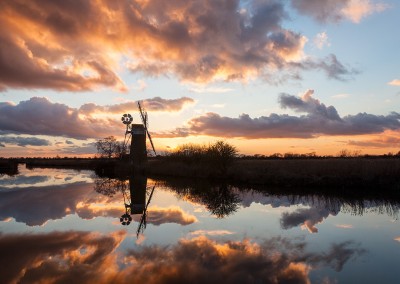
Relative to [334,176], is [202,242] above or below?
below

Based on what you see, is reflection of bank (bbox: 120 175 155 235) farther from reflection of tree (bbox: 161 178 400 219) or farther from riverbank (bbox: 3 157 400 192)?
riverbank (bbox: 3 157 400 192)

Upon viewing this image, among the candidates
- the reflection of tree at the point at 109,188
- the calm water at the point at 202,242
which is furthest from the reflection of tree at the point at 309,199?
the reflection of tree at the point at 109,188

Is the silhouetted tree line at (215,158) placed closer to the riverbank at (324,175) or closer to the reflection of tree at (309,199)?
the riverbank at (324,175)

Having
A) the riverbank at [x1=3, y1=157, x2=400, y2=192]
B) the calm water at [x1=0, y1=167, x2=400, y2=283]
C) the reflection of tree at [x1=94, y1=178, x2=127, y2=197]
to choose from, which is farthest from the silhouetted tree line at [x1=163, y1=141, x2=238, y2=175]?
the calm water at [x1=0, y1=167, x2=400, y2=283]

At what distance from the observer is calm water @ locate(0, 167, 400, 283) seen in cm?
808

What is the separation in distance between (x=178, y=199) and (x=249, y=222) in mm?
8677

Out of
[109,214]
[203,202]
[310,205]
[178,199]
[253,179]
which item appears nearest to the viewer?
[109,214]

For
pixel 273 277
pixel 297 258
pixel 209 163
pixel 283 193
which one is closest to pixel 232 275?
pixel 273 277

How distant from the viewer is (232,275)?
26.2ft

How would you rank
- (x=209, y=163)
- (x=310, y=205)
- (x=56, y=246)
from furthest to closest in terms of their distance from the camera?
(x=209, y=163)
(x=310, y=205)
(x=56, y=246)

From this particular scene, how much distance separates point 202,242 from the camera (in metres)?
11.2

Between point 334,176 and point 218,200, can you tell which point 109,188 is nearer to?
point 218,200

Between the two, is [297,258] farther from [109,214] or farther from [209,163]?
[209,163]

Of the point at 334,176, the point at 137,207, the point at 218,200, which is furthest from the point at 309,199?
the point at 137,207
